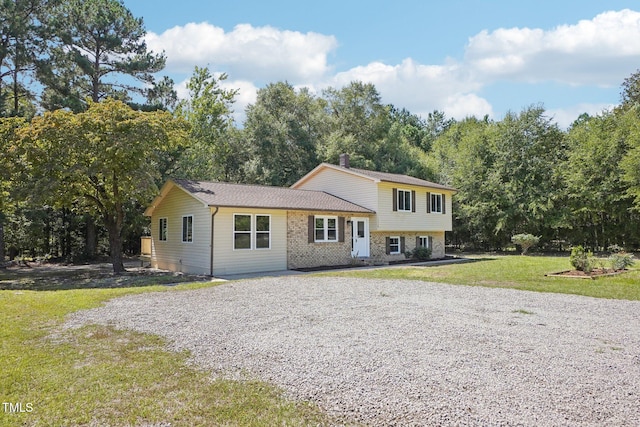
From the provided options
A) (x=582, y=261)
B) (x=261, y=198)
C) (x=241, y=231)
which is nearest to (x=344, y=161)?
(x=261, y=198)

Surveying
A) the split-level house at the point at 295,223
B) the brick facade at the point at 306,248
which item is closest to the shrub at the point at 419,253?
the split-level house at the point at 295,223

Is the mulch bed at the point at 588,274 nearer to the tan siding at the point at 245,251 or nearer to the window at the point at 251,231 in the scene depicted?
the tan siding at the point at 245,251

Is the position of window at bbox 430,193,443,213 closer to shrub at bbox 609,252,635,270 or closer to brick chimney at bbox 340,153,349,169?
brick chimney at bbox 340,153,349,169

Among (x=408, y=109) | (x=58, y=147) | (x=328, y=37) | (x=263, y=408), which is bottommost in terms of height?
(x=263, y=408)

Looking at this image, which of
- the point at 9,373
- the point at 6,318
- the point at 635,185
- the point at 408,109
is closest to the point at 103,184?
the point at 6,318

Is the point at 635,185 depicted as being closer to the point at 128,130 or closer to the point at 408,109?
the point at 128,130

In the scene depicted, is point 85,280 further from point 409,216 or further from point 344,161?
point 409,216

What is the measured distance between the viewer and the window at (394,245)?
21.3 m

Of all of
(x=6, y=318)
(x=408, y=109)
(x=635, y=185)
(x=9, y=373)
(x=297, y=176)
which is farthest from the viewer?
(x=408, y=109)

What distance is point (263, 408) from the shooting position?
3680mm

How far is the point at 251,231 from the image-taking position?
1608 cm

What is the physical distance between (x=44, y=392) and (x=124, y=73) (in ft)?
78.5

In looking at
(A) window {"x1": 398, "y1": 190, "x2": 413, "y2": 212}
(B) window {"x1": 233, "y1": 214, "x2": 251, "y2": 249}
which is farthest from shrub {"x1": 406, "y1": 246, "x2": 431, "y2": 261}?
(B) window {"x1": 233, "y1": 214, "x2": 251, "y2": 249}

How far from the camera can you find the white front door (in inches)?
773
